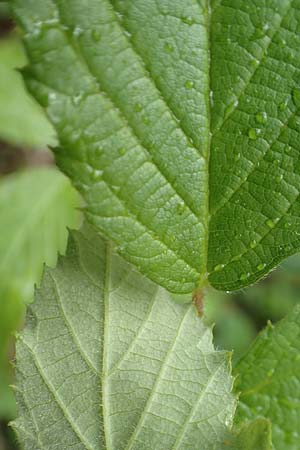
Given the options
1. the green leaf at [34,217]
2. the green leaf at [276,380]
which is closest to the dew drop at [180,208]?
the green leaf at [276,380]

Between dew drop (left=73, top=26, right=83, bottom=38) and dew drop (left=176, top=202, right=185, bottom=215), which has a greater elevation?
dew drop (left=73, top=26, right=83, bottom=38)

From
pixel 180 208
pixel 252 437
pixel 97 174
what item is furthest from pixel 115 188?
pixel 252 437

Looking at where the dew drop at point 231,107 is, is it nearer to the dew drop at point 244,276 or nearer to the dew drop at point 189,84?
the dew drop at point 189,84

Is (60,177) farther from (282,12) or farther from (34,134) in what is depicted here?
(282,12)

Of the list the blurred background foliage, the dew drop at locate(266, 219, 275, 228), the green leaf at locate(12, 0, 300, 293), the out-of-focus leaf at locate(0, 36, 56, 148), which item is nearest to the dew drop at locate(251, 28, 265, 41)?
the green leaf at locate(12, 0, 300, 293)

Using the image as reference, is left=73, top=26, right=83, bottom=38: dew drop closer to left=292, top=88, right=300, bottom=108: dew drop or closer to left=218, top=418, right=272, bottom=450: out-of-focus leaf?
left=292, top=88, right=300, bottom=108: dew drop

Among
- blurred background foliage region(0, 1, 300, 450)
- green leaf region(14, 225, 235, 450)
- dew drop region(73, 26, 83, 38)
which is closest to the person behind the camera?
dew drop region(73, 26, 83, 38)

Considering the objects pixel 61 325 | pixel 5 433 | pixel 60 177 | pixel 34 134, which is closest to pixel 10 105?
pixel 34 134
